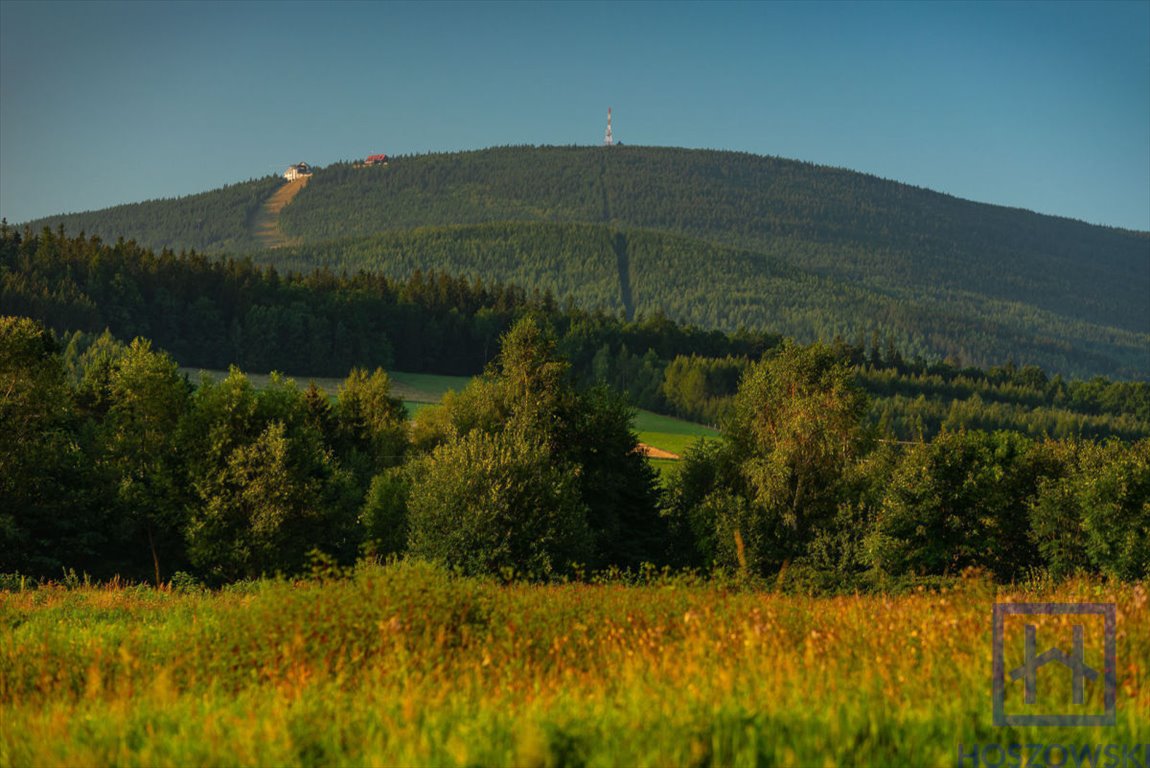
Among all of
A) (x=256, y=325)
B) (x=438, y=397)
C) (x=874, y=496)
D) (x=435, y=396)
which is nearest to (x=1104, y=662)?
(x=874, y=496)

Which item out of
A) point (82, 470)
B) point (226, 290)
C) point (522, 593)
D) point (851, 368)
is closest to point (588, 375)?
point (226, 290)

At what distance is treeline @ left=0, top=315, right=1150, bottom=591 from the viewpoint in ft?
165

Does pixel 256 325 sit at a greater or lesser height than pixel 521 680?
greater

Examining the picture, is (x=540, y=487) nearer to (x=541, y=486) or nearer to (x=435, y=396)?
(x=541, y=486)

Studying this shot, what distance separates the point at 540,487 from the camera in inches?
1941

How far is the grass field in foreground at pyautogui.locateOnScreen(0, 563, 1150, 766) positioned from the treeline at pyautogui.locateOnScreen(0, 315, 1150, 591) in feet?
109

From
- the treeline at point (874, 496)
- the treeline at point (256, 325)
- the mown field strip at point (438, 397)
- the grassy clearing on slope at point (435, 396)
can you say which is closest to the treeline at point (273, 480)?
the treeline at point (874, 496)

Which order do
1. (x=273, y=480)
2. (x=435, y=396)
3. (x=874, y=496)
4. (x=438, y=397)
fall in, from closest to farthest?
(x=273, y=480) < (x=874, y=496) < (x=438, y=397) < (x=435, y=396)

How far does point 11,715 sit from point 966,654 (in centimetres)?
792

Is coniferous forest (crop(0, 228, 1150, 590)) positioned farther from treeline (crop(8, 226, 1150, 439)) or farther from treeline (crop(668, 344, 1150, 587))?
treeline (crop(8, 226, 1150, 439))

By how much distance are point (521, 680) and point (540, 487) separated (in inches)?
1560

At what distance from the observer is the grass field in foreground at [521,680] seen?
291 inches

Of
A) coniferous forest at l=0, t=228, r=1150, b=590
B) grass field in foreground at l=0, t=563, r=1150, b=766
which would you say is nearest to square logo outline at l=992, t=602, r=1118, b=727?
grass field in foreground at l=0, t=563, r=1150, b=766

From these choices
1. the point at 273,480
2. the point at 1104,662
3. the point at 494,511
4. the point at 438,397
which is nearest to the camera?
the point at 1104,662
